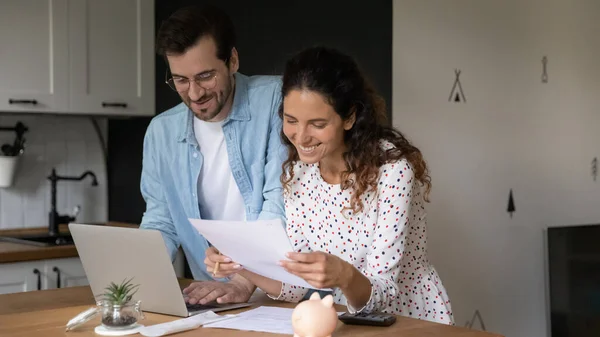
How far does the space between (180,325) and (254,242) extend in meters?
0.26

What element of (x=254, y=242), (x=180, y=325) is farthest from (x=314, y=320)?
(x=180, y=325)

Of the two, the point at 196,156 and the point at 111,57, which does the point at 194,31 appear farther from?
the point at 111,57

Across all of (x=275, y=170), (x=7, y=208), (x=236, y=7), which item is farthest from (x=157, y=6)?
(x=275, y=170)

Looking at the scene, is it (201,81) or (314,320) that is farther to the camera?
(201,81)

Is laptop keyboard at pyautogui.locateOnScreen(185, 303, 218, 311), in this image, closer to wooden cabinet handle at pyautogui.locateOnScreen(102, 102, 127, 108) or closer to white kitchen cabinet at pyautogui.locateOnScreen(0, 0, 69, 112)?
white kitchen cabinet at pyautogui.locateOnScreen(0, 0, 69, 112)

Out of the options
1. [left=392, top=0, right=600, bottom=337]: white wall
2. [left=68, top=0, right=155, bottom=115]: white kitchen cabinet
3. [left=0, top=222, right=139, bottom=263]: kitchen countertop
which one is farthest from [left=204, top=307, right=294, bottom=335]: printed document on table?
[left=68, top=0, right=155, bottom=115]: white kitchen cabinet

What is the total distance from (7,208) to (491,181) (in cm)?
242

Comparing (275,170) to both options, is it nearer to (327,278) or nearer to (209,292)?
(209,292)

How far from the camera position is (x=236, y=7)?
3.89 m

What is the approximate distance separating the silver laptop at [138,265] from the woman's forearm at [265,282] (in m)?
0.07

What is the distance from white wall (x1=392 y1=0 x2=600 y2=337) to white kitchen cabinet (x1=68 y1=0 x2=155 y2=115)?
1422 millimetres

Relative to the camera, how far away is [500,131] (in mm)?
3959

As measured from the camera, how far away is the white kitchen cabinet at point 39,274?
3.49m

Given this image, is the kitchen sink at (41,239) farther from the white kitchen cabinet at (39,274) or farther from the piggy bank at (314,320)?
the piggy bank at (314,320)
